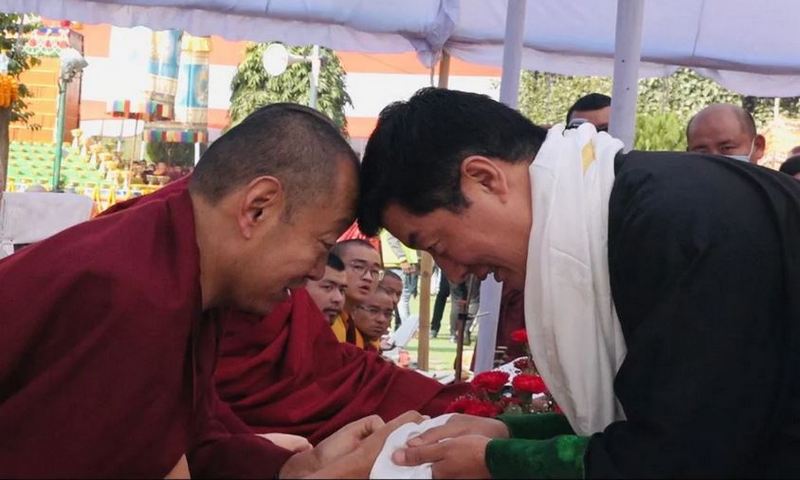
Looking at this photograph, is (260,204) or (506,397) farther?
(506,397)

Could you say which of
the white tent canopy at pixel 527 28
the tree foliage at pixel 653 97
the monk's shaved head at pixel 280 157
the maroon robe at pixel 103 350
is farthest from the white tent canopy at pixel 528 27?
the tree foliage at pixel 653 97

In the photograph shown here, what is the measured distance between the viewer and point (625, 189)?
2.26m

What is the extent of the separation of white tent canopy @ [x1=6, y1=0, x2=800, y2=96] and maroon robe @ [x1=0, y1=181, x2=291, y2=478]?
4.01 metres

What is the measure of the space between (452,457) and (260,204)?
2.15 ft

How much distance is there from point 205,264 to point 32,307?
0.38 m

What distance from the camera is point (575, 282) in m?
2.27

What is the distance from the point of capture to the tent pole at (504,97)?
5290 mm

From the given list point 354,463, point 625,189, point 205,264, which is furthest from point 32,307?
point 625,189

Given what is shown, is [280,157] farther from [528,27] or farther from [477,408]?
[528,27]

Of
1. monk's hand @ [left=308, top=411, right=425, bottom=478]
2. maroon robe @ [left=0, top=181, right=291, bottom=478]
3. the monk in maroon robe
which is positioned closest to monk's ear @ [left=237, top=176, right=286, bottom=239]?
the monk in maroon robe

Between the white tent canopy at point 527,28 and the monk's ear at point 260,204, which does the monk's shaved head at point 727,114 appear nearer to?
the white tent canopy at point 527,28

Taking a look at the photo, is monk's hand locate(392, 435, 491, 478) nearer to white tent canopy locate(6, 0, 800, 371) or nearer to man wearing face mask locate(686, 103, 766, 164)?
man wearing face mask locate(686, 103, 766, 164)

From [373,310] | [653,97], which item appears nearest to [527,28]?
[373,310]

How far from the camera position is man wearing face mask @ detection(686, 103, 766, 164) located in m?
5.69
